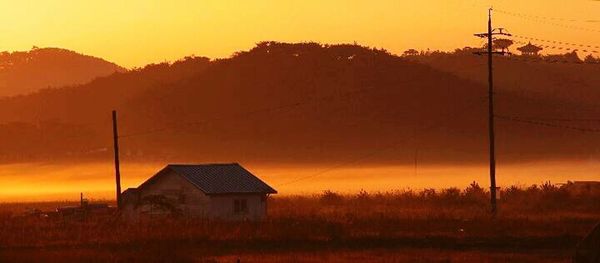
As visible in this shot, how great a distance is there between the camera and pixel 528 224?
2741 inches

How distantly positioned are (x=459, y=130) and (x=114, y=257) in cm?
14237

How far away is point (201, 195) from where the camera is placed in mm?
78938

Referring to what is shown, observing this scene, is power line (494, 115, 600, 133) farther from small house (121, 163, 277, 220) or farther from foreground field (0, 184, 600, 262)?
small house (121, 163, 277, 220)

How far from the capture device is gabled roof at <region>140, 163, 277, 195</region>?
79.0 meters

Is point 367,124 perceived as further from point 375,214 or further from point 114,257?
point 114,257

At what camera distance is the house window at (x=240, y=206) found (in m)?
79.1

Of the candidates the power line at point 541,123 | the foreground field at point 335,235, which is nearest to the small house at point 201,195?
the foreground field at point 335,235

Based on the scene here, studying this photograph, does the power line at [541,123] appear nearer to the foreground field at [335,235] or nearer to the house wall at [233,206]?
the foreground field at [335,235]

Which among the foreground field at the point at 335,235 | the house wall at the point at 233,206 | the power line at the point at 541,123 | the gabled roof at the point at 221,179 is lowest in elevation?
the foreground field at the point at 335,235

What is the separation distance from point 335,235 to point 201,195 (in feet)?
55.6

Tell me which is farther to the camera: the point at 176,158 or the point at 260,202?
the point at 176,158

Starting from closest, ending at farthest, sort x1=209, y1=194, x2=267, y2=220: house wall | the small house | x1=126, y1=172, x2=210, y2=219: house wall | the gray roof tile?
x1=209, y1=194, x2=267, y2=220: house wall < the small house < x1=126, y1=172, x2=210, y2=219: house wall < the gray roof tile

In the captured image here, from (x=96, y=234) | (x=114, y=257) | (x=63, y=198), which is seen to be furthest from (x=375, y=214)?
(x=63, y=198)

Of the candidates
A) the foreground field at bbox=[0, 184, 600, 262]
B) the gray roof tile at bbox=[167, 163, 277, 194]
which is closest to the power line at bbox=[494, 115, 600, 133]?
the foreground field at bbox=[0, 184, 600, 262]
